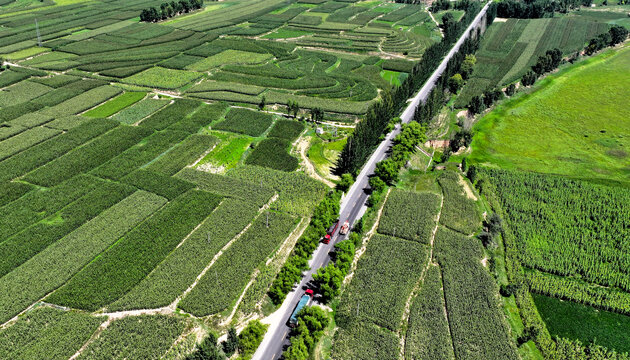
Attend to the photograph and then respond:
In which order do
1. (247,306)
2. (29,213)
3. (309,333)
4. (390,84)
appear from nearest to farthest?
(309,333), (247,306), (29,213), (390,84)

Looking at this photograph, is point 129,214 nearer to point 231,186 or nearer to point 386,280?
point 231,186

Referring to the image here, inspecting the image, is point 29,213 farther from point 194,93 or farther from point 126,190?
point 194,93

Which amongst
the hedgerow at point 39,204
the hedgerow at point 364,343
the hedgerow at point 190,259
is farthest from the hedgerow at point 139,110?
the hedgerow at point 364,343

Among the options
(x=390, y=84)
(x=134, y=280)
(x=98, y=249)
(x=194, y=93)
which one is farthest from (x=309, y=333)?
(x=390, y=84)

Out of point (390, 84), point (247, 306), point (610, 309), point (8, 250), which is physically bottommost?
point (610, 309)

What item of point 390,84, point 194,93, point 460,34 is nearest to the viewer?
point 194,93

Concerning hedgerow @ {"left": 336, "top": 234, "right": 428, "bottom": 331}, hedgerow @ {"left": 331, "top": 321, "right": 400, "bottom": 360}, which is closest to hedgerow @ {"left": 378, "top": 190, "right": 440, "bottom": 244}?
hedgerow @ {"left": 336, "top": 234, "right": 428, "bottom": 331}
